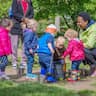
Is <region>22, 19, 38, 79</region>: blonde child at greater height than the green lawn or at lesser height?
greater

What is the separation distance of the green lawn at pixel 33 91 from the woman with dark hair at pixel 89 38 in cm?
197

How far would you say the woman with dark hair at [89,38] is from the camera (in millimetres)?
9219

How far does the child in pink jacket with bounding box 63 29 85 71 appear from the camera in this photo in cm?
870

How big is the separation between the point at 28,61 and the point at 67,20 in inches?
488

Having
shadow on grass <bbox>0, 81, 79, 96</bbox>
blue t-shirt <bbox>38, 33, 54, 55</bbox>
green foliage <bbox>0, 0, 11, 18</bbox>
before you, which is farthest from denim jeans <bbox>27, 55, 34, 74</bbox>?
green foliage <bbox>0, 0, 11, 18</bbox>

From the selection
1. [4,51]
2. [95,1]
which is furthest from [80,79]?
[95,1]

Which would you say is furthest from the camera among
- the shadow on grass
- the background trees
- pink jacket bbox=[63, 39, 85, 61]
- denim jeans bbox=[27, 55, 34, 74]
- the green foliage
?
the green foliage

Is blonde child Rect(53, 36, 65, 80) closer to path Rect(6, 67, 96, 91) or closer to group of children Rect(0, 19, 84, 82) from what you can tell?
group of children Rect(0, 19, 84, 82)

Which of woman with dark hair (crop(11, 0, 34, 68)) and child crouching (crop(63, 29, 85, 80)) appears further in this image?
woman with dark hair (crop(11, 0, 34, 68))

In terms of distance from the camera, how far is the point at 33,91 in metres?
7.12

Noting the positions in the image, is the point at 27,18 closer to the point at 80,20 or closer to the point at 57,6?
the point at 80,20

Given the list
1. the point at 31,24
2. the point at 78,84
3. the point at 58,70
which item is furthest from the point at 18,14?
the point at 78,84

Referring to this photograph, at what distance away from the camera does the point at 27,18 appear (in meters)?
9.45

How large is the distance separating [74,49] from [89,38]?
64cm
